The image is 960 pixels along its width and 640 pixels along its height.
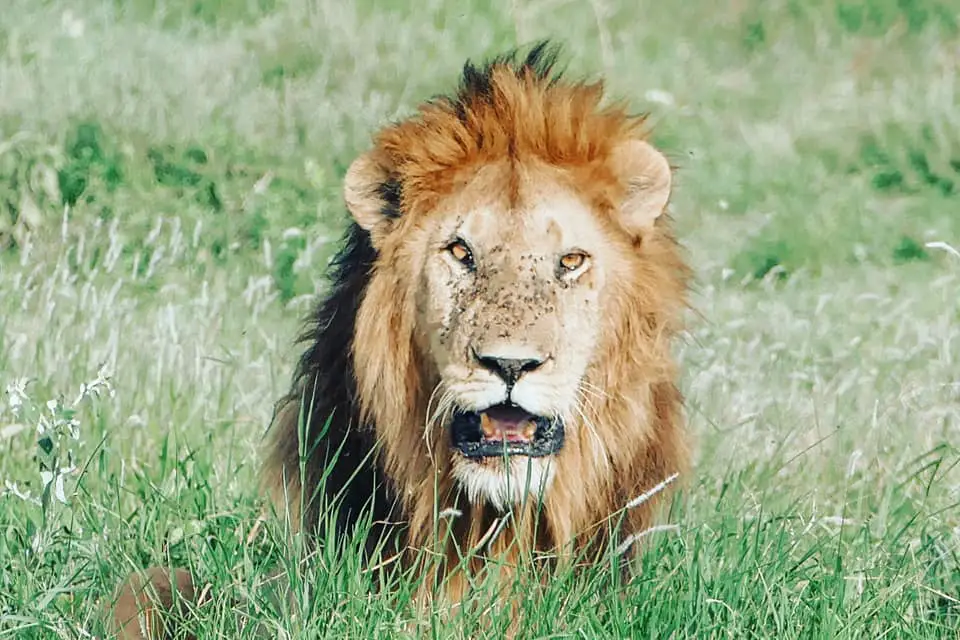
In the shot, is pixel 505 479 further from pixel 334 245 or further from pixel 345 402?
pixel 334 245

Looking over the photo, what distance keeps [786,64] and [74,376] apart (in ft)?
27.7

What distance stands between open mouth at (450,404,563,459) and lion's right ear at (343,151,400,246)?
1.69 ft

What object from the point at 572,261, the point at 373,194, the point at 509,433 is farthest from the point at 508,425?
the point at 373,194

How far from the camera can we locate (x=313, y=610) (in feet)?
11.7

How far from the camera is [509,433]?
146 inches

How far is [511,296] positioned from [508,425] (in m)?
0.28

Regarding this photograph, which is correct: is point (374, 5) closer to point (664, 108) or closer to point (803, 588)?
point (664, 108)

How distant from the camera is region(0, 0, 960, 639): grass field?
3.78m

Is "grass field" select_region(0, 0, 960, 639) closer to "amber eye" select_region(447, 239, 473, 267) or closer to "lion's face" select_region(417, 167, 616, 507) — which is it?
"lion's face" select_region(417, 167, 616, 507)

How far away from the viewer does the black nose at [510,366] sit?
3.60 m

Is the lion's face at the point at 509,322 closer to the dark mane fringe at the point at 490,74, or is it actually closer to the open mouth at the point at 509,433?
the open mouth at the point at 509,433

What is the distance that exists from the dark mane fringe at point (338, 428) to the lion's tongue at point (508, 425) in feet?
1.00

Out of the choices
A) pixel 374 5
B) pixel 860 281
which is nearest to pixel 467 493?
pixel 860 281

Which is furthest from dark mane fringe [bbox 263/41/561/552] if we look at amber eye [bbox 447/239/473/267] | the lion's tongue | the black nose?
the black nose
